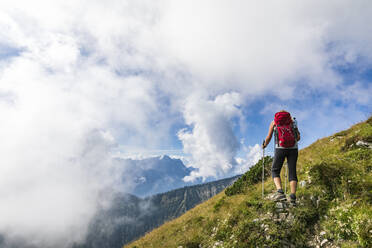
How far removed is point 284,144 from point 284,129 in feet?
1.81

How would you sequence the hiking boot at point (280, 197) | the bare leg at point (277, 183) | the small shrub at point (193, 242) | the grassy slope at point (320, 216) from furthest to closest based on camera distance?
the small shrub at point (193, 242)
the bare leg at point (277, 183)
the hiking boot at point (280, 197)
the grassy slope at point (320, 216)

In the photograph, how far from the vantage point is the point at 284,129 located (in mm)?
7035

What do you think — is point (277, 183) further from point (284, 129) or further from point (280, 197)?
point (284, 129)

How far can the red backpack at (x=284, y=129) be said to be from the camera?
6891 mm

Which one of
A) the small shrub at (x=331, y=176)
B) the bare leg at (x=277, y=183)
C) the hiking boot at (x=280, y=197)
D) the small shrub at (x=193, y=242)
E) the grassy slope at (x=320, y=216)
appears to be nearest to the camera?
the grassy slope at (x=320, y=216)

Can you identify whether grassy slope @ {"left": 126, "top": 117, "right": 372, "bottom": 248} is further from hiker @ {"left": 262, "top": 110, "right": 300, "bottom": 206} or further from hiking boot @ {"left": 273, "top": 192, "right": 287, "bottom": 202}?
hiker @ {"left": 262, "top": 110, "right": 300, "bottom": 206}

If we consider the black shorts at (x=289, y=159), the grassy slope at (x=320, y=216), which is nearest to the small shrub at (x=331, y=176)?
the grassy slope at (x=320, y=216)

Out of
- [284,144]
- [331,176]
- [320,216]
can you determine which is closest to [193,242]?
[320,216]

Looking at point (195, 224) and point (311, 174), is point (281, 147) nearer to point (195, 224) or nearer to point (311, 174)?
point (311, 174)

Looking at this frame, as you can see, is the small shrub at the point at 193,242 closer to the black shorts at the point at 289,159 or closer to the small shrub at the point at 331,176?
the black shorts at the point at 289,159

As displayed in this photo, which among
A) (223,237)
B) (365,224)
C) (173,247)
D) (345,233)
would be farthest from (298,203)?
(173,247)

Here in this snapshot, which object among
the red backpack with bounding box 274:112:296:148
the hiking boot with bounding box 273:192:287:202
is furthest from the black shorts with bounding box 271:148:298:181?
the hiking boot with bounding box 273:192:287:202

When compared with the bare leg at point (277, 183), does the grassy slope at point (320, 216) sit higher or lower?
lower

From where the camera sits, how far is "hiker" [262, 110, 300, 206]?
6879 millimetres
